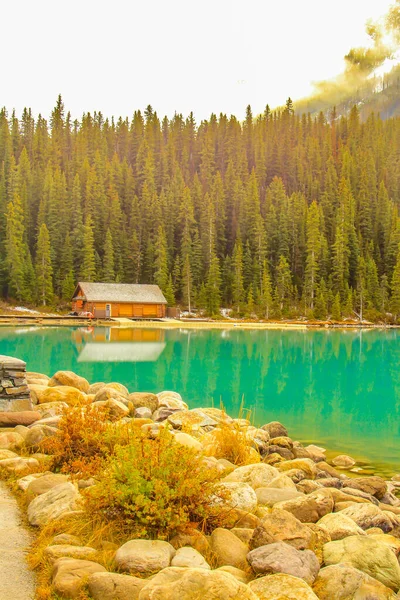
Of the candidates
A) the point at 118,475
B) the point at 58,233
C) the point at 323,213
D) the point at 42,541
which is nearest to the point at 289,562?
the point at 118,475

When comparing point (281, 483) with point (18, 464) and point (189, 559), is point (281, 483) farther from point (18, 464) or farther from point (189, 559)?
point (18, 464)

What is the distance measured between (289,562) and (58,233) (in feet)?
262

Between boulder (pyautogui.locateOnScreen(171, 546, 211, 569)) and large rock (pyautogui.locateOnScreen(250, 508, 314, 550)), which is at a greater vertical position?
boulder (pyautogui.locateOnScreen(171, 546, 211, 569))

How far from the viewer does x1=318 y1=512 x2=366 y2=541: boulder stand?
18.4 feet

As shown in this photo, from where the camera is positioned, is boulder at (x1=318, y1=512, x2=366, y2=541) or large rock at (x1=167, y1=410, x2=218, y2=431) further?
large rock at (x1=167, y1=410, x2=218, y2=431)

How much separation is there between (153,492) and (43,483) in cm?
183

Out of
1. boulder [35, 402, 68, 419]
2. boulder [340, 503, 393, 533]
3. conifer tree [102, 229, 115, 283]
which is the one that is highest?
conifer tree [102, 229, 115, 283]

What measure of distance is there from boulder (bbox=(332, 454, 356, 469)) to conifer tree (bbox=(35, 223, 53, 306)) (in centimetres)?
6358

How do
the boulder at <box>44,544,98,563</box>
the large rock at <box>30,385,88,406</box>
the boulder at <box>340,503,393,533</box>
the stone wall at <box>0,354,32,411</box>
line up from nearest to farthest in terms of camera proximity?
the boulder at <box>44,544,98,563</box> < the boulder at <box>340,503,393,533</box> < the stone wall at <box>0,354,32,411</box> < the large rock at <box>30,385,88,406</box>

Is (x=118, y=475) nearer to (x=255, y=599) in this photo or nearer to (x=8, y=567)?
(x=8, y=567)

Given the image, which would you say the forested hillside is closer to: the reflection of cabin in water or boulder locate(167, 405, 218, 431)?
the reflection of cabin in water

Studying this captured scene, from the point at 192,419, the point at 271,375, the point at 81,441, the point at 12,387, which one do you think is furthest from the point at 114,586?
the point at 271,375

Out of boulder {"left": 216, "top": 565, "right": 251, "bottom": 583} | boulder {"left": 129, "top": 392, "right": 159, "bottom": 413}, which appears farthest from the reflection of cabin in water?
boulder {"left": 216, "top": 565, "right": 251, "bottom": 583}

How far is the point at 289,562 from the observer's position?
4523 mm
